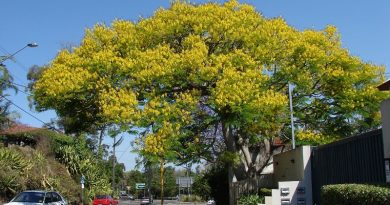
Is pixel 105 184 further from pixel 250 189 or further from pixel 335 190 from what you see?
pixel 335 190

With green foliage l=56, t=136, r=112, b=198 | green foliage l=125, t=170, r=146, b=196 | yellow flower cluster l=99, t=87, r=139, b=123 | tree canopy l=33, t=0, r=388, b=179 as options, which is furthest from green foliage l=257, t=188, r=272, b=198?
green foliage l=125, t=170, r=146, b=196

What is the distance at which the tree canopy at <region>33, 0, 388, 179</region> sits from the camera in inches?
1009

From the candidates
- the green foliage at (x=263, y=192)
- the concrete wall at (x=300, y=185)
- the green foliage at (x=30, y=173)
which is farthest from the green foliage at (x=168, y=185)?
the concrete wall at (x=300, y=185)

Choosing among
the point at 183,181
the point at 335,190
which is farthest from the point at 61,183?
the point at 183,181

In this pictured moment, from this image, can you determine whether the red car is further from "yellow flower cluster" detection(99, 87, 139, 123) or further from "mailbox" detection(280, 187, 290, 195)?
"mailbox" detection(280, 187, 290, 195)

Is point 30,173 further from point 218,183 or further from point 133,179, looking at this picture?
point 133,179

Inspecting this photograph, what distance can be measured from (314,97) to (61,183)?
72.0 feet

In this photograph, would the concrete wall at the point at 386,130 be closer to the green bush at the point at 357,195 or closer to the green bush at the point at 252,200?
the green bush at the point at 357,195

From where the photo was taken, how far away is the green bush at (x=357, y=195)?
438 inches

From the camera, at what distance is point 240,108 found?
24875mm

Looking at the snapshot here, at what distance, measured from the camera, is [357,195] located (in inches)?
488

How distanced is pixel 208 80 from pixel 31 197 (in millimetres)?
9233

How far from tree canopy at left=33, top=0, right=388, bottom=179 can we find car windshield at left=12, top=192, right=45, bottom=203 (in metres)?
4.67

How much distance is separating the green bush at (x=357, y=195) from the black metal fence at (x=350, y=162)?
1.49m
